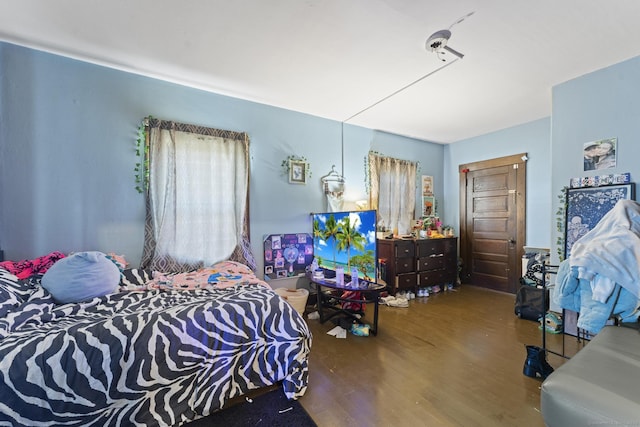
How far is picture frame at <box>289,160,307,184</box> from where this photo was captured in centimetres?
342

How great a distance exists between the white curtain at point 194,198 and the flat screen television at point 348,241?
949 mm

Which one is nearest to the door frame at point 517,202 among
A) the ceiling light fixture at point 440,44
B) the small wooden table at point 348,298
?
the ceiling light fixture at point 440,44

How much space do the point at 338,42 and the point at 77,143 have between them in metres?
2.51

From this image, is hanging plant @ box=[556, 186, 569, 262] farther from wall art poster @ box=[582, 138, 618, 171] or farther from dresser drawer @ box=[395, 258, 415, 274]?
dresser drawer @ box=[395, 258, 415, 274]

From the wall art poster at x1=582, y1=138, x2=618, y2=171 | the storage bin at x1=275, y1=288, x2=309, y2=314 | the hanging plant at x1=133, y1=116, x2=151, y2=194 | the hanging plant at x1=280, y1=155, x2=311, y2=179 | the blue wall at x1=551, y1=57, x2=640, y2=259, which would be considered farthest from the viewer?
Result: the hanging plant at x1=280, y1=155, x2=311, y2=179

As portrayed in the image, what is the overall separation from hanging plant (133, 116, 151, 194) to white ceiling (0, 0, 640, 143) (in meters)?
0.57

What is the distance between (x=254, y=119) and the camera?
3.17 m

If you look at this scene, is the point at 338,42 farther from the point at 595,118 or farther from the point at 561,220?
the point at 561,220

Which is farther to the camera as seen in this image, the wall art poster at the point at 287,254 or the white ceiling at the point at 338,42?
the wall art poster at the point at 287,254

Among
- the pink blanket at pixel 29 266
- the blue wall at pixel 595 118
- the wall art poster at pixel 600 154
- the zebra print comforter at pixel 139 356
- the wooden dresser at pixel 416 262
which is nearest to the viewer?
the zebra print comforter at pixel 139 356

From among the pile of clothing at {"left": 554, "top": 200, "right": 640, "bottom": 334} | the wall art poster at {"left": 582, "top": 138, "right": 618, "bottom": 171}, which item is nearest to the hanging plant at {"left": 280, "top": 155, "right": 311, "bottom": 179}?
the pile of clothing at {"left": 554, "top": 200, "right": 640, "bottom": 334}

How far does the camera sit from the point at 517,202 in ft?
13.0

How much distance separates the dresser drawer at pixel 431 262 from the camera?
389cm

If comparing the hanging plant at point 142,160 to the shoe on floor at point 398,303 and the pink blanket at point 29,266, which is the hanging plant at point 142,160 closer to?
the pink blanket at point 29,266
